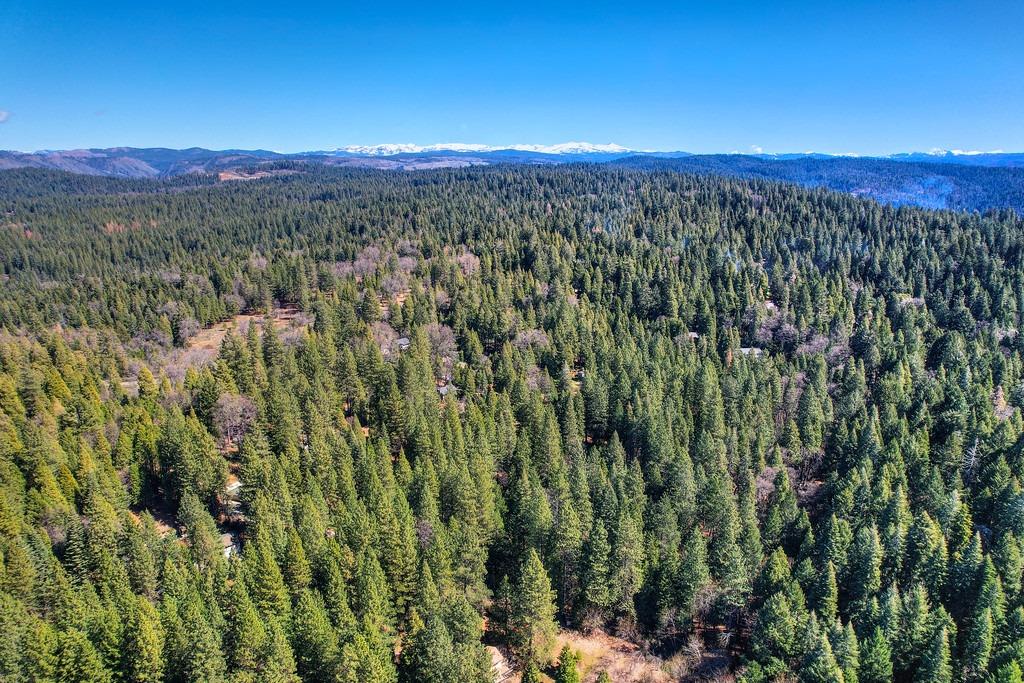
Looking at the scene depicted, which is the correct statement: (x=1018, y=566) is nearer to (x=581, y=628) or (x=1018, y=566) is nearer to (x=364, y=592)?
(x=581, y=628)

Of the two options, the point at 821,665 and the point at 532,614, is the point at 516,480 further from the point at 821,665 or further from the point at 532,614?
the point at 821,665

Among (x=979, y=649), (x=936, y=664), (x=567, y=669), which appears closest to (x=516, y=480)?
(x=567, y=669)

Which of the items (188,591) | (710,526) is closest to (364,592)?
(188,591)

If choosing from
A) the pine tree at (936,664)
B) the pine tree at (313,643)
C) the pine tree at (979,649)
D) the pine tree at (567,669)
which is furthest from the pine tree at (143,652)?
the pine tree at (979,649)

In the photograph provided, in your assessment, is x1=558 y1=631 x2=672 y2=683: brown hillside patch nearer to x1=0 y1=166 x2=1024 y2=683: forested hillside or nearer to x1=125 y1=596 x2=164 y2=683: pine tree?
x1=0 y1=166 x2=1024 y2=683: forested hillside

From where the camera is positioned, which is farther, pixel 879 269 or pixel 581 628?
pixel 879 269

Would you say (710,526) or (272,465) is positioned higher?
(272,465)

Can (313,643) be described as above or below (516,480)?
above

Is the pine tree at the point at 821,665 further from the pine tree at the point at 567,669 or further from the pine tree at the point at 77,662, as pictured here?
the pine tree at the point at 77,662
